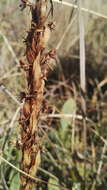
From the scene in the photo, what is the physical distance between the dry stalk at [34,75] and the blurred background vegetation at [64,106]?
4 centimetres

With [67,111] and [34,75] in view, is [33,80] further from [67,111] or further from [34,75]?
[67,111]

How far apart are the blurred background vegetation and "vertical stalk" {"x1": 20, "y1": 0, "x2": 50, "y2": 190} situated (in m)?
0.04

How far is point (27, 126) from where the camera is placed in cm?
54

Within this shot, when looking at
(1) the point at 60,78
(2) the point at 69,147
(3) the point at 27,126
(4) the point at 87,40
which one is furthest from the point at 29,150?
(4) the point at 87,40

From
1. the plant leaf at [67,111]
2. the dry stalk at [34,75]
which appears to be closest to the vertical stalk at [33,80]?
the dry stalk at [34,75]

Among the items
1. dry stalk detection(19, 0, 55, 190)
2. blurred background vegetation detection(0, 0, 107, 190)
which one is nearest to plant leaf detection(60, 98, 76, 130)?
blurred background vegetation detection(0, 0, 107, 190)

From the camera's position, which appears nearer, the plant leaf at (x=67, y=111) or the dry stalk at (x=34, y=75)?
the dry stalk at (x=34, y=75)

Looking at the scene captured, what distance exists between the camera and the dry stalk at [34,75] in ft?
1.58

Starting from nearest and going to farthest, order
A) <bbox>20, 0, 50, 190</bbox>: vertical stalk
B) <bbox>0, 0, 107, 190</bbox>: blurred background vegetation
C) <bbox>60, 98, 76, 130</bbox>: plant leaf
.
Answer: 1. <bbox>20, 0, 50, 190</bbox>: vertical stalk
2. <bbox>0, 0, 107, 190</bbox>: blurred background vegetation
3. <bbox>60, 98, 76, 130</bbox>: plant leaf

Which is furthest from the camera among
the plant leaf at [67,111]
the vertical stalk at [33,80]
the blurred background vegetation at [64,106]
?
the plant leaf at [67,111]

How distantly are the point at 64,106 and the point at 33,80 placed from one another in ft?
2.81

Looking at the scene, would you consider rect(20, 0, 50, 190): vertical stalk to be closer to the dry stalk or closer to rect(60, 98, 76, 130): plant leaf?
Result: the dry stalk

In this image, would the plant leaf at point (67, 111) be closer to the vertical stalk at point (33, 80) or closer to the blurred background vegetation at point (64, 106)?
the blurred background vegetation at point (64, 106)

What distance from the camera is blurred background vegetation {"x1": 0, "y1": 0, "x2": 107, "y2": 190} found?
3.28 ft
